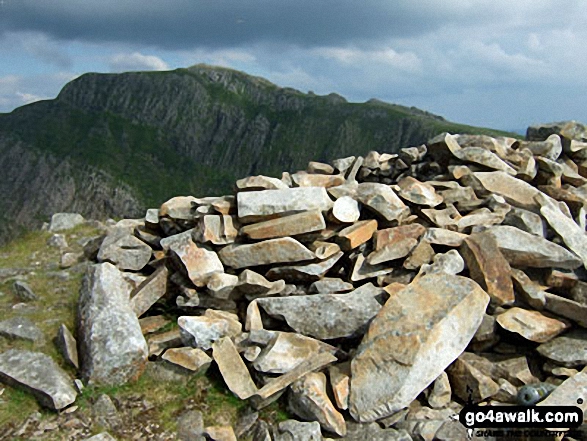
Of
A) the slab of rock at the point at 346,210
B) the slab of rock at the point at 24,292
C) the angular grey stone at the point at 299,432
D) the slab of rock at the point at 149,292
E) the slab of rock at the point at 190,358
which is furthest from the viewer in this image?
the slab of rock at the point at 24,292

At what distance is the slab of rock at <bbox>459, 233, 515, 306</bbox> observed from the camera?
1020 cm

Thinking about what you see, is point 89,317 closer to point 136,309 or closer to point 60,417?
point 136,309

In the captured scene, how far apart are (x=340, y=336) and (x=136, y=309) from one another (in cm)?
445

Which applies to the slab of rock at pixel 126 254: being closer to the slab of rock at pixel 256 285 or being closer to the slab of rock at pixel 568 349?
the slab of rock at pixel 256 285

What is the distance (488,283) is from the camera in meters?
10.2

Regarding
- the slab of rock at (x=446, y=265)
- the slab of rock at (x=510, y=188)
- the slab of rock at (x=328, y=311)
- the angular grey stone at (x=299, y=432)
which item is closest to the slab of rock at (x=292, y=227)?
the slab of rock at (x=328, y=311)

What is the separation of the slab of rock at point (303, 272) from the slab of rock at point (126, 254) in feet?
11.0

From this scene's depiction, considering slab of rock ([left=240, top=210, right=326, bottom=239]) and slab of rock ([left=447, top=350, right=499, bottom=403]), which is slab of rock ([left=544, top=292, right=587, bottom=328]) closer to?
slab of rock ([left=447, top=350, right=499, bottom=403])

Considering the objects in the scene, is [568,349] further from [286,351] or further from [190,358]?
[190,358]

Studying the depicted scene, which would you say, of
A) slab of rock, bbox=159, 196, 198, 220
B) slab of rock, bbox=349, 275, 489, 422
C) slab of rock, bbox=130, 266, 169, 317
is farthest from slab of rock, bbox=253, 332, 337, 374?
slab of rock, bbox=159, 196, 198, 220

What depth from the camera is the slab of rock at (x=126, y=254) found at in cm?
1238

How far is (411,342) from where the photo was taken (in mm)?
8516

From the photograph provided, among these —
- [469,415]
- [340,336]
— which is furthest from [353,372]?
[469,415]

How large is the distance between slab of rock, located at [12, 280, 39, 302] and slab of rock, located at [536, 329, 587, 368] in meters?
11.1
